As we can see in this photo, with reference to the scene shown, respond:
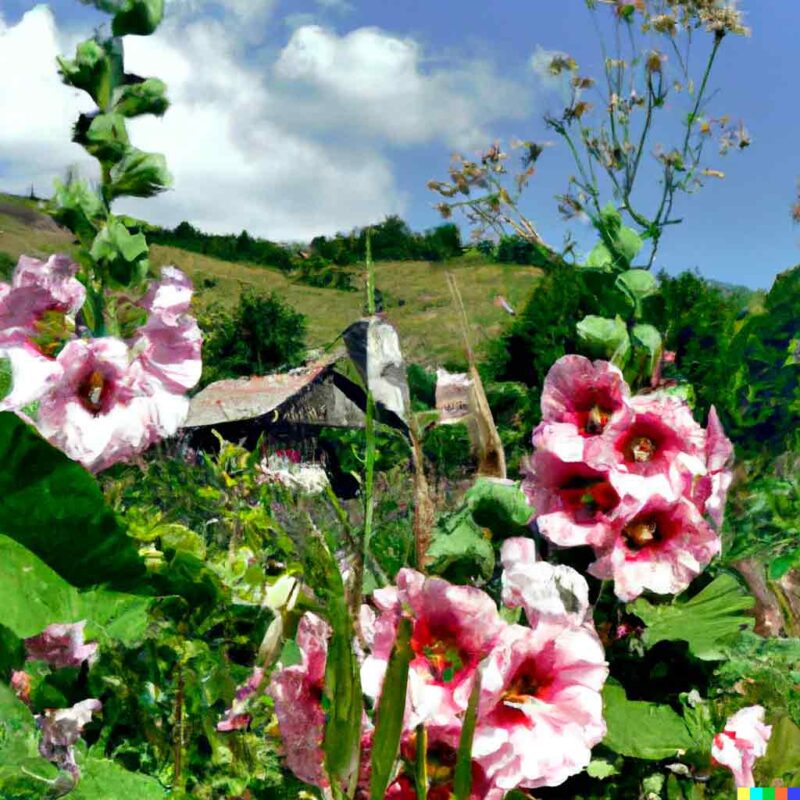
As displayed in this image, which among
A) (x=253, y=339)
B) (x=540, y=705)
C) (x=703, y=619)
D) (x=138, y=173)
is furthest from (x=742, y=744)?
(x=253, y=339)

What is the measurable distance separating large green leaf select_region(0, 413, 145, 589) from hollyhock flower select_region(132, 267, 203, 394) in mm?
209

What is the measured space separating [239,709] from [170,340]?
1.33 feet

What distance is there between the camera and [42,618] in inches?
27.4

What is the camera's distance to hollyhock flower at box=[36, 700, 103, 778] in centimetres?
91

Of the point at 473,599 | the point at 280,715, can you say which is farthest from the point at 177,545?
the point at 473,599

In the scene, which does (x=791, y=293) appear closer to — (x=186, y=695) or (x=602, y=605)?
(x=602, y=605)

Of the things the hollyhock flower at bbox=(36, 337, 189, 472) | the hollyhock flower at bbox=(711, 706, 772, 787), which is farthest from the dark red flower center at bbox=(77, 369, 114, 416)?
the hollyhock flower at bbox=(711, 706, 772, 787)

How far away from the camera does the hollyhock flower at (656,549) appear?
0.93 meters

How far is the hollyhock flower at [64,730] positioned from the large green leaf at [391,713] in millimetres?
373

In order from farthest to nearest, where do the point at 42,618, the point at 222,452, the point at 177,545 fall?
the point at 222,452
the point at 177,545
the point at 42,618

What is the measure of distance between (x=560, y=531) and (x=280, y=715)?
331 millimetres

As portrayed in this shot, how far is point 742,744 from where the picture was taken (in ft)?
3.82

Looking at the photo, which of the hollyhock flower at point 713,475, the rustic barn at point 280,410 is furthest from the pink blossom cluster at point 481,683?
the rustic barn at point 280,410

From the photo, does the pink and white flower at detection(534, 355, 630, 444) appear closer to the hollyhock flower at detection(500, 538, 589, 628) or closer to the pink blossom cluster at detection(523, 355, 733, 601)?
the pink blossom cluster at detection(523, 355, 733, 601)
